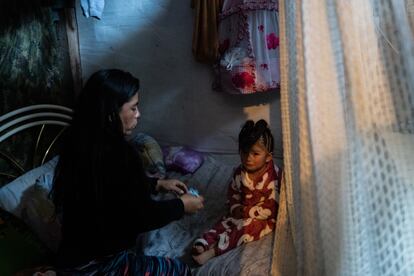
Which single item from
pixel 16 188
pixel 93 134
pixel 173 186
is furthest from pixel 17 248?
pixel 93 134

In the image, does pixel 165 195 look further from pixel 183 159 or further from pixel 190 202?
pixel 190 202

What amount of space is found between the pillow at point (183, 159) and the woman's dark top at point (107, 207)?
1085mm

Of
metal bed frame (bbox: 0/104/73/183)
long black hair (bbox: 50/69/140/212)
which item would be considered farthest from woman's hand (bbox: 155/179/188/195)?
metal bed frame (bbox: 0/104/73/183)

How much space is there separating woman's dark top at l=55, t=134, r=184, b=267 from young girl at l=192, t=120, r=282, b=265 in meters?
0.38

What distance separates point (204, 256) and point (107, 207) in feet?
1.73

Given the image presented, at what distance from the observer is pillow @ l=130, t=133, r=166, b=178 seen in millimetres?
2371

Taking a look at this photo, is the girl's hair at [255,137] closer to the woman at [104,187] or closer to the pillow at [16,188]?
the woman at [104,187]

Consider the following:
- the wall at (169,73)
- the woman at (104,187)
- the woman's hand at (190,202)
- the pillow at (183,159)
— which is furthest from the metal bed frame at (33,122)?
the woman's hand at (190,202)

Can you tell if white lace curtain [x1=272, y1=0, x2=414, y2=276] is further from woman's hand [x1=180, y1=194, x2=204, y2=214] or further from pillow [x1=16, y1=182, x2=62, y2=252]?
pillow [x1=16, y1=182, x2=62, y2=252]

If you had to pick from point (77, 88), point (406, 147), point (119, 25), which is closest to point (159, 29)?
point (119, 25)

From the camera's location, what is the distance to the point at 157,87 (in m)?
2.68

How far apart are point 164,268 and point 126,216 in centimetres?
25

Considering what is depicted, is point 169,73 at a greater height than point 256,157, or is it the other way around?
point 169,73

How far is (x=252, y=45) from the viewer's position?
80.3 inches
